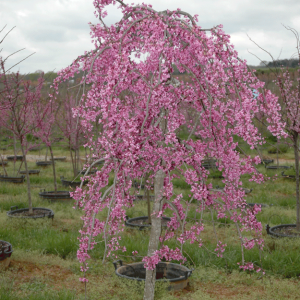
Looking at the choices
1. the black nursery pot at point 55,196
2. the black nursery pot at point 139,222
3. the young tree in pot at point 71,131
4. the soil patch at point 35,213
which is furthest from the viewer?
the young tree in pot at point 71,131

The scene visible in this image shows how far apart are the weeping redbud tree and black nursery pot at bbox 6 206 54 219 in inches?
170

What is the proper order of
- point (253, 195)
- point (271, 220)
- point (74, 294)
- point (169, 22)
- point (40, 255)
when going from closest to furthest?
point (169, 22) → point (74, 294) → point (40, 255) → point (271, 220) → point (253, 195)

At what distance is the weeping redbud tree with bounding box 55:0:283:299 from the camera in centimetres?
296

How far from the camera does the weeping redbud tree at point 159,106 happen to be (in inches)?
117

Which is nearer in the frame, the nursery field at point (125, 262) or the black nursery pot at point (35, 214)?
the nursery field at point (125, 262)

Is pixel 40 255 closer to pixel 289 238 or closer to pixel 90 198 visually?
pixel 90 198

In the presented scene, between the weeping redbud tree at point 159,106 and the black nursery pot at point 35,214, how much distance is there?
4.32m

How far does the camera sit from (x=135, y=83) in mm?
3480

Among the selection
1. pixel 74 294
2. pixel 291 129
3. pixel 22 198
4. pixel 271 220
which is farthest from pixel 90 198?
pixel 22 198

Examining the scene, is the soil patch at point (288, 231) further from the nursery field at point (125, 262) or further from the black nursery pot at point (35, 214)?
the black nursery pot at point (35, 214)

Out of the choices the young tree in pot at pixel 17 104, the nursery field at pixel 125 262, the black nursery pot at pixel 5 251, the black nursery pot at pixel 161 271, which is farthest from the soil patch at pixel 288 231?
the young tree in pot at pixel 17 104

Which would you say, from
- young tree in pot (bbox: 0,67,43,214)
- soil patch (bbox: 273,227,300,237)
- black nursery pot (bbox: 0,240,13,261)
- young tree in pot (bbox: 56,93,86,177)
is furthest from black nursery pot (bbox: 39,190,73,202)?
soil patch (bbox: 273,227,300,237)

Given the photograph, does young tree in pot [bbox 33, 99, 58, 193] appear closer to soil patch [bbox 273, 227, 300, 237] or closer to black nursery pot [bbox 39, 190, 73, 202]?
black nursery pot [bbox 39, 190, 73, 202]

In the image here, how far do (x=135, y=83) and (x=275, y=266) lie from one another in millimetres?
3416
